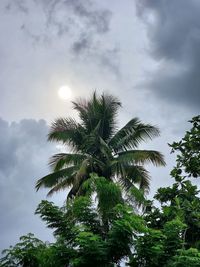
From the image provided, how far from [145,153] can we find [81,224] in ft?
28.3

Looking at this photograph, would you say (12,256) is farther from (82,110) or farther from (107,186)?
(82,110)

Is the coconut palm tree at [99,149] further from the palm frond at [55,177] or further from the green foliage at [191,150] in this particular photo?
the green foliage at [191,150]

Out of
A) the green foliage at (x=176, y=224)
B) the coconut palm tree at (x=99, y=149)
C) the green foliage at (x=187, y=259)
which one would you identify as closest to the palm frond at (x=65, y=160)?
the coconut palm tree at (x=99, y=149)

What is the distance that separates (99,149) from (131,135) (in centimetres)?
167

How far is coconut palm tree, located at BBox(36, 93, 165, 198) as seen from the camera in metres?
19.3

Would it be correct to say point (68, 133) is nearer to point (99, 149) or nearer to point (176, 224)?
point (99, 149)

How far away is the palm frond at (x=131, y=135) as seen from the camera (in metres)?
20.3

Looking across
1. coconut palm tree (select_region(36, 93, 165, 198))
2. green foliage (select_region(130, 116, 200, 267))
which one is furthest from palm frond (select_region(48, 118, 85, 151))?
green foliage (select_region(130, 116, 200, 267))

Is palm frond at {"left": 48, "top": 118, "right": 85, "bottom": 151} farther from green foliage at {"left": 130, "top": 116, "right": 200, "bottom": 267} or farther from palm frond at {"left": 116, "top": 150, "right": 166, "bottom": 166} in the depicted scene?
green foliage at {"left": 130, "top": 116, "right": 200, "bottom": 267}

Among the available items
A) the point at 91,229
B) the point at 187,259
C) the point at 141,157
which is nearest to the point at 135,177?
the point at 141,157

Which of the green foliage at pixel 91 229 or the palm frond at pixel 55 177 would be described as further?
the palm frond at pixel 55 177

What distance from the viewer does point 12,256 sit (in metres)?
12.6

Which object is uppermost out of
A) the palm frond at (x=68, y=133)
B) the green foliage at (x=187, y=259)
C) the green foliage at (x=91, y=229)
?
the palm frond at (x=68, y=133)

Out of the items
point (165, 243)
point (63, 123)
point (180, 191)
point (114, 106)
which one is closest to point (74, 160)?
point (63, 123)
